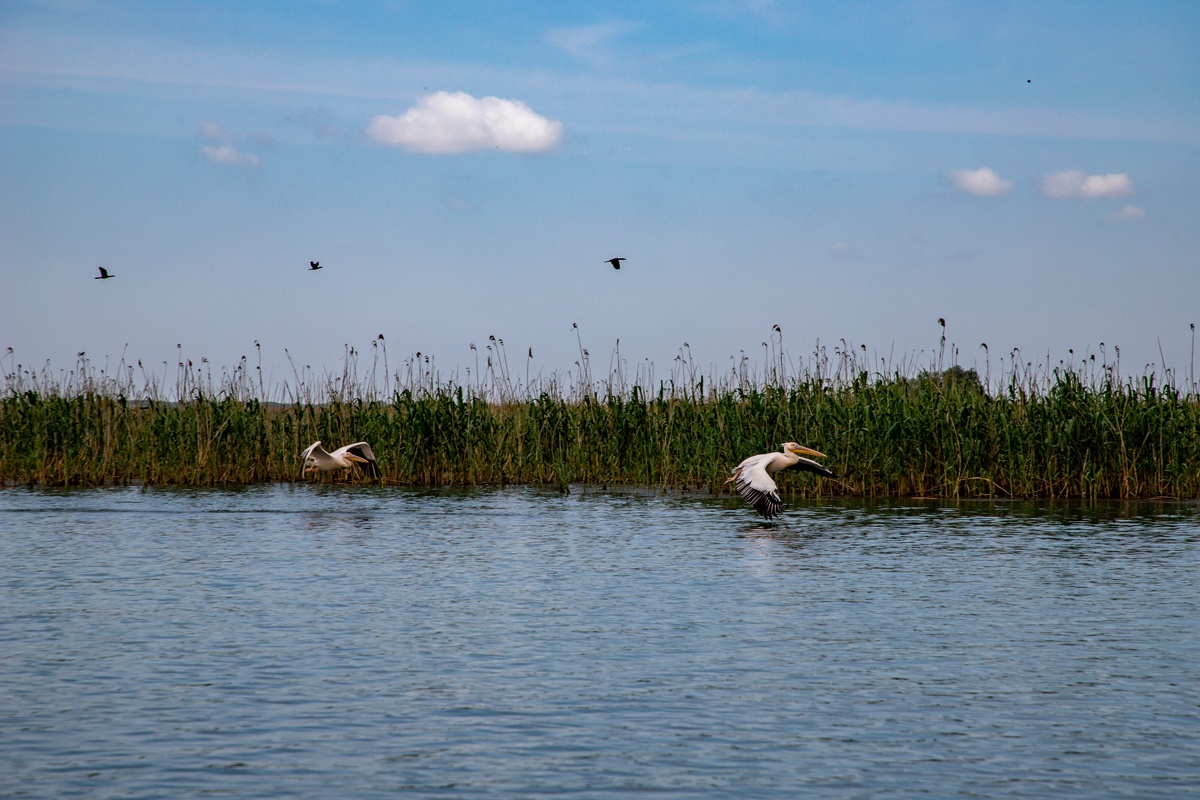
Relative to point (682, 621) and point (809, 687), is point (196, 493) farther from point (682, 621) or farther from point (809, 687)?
point (809, 687)

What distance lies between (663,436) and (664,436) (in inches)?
3.1

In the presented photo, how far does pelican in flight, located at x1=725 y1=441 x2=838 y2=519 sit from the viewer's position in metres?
14.5

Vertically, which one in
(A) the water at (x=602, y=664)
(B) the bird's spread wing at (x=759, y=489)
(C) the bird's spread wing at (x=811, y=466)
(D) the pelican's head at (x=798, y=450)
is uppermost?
(D) the pelican's head at (x=798, y=450)

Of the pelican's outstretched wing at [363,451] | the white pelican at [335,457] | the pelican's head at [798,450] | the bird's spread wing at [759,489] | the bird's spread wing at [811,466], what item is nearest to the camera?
the bird's spread wing at [759,489]

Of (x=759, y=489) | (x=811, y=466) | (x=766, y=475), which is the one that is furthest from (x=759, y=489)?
(x=811, y=466)

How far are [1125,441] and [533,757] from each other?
13925 mm

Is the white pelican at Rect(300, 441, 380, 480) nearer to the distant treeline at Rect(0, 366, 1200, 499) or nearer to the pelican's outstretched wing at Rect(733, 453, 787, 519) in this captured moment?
the distant treeline at Rect(0, 366, 1200, 499)

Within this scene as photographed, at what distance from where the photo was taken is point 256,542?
13.5m

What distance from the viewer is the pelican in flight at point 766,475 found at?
1445 cm

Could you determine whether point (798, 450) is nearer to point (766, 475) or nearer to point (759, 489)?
point (766, 475)

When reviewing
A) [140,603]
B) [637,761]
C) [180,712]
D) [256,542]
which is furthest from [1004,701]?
[256,542]

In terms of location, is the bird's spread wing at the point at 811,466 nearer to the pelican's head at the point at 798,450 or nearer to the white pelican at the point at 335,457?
Answer: the pelican's head at the point at 798,450

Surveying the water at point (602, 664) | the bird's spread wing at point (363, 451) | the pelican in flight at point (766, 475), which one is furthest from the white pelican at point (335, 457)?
the pelican in flight at point (766, 475)

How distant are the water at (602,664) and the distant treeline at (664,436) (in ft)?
11.6
